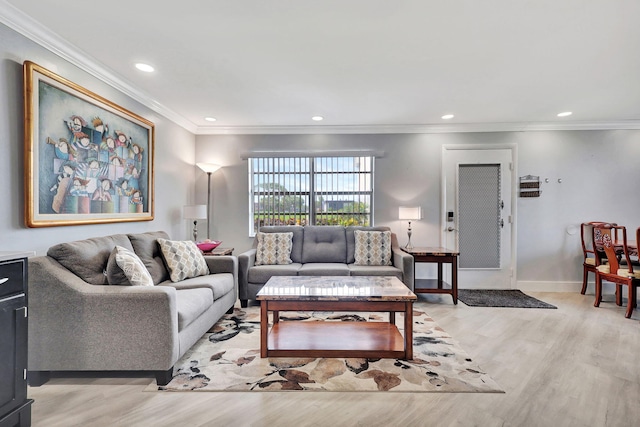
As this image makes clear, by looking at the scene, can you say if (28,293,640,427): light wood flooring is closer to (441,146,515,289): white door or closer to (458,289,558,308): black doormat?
(458,289,558,308): black doormat

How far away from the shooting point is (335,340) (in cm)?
257

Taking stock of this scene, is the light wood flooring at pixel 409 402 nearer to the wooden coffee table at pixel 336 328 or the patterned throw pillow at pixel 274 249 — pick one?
the wooden coffee table at pixel 336 328

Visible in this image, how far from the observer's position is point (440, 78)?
2975 millimetres

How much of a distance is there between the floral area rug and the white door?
221 cm

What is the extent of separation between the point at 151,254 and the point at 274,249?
1497 millimetres

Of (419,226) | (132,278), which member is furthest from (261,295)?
(419,226)

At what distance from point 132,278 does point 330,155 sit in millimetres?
3187

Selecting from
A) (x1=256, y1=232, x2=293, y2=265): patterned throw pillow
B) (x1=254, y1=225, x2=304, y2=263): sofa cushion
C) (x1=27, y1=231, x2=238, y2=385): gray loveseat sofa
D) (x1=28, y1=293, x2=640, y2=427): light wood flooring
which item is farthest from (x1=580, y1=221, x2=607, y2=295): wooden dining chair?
(x1=27, y1=231, x2=238, y2=385): gray loveseat sofa


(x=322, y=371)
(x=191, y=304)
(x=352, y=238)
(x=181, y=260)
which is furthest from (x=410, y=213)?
(x=191, y=304)

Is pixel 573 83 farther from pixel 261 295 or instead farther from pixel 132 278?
pixel 132 278

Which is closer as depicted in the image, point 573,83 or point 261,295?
point 261,295

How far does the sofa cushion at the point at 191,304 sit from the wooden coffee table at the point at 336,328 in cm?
50

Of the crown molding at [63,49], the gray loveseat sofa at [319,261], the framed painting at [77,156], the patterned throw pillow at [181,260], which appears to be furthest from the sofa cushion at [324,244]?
the crown molding at [63,49]

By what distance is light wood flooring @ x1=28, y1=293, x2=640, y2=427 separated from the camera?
1739mm
